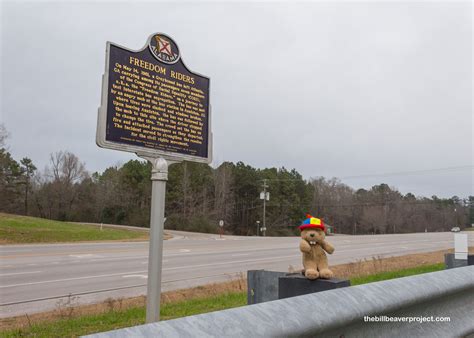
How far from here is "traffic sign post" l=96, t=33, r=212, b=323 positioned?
4.37 metres

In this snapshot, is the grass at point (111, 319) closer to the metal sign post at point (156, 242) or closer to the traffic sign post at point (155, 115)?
the metal sign post at point (156, 242)

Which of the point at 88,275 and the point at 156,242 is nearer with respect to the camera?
the point at 156,242

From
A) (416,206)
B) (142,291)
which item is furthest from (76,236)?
(416,206)

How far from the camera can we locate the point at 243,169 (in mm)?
75750

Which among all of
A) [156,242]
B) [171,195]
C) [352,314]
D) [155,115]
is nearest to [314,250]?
[352,314]

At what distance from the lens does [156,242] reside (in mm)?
4441

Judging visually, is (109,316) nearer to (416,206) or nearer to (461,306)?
(461,306)

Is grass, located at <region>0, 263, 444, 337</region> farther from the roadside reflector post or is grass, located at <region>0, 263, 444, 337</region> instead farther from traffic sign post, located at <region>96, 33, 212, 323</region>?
traffic sign post, located at <region>96, 33, 212, 323</region>

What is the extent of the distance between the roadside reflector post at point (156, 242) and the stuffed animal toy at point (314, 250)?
173cm

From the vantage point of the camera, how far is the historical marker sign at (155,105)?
439 centimetres

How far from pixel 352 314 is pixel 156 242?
297cm

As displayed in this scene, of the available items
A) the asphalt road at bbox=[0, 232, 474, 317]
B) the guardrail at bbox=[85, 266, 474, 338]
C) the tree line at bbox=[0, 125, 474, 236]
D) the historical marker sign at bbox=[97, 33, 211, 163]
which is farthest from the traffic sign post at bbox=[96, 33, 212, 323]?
the tree line at bbox=[0, 125, 474, 236]

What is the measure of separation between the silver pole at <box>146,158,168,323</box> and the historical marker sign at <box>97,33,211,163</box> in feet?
0.80

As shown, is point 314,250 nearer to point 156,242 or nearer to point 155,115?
point 156,242
